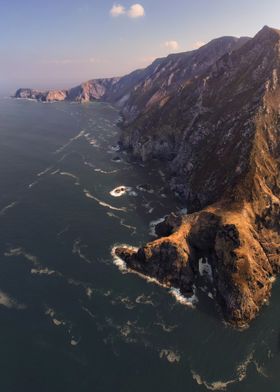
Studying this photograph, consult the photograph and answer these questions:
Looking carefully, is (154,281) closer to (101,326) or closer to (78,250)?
(101,326)

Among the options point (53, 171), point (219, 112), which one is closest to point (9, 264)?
point (53, 171)

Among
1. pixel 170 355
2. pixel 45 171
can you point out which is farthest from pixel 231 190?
pixel 45 171

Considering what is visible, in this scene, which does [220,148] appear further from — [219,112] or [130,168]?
→ [130,168]

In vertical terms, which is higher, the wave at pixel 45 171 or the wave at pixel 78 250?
the wave at pixel 45 171

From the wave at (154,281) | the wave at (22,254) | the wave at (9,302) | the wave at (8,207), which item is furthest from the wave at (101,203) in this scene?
the wave at (9,302)

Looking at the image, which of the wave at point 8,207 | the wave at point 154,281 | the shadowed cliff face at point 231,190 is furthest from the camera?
the wave at point 8,207

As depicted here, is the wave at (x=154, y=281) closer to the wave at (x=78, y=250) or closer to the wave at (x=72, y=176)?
the wave at (x=78, y=250)
